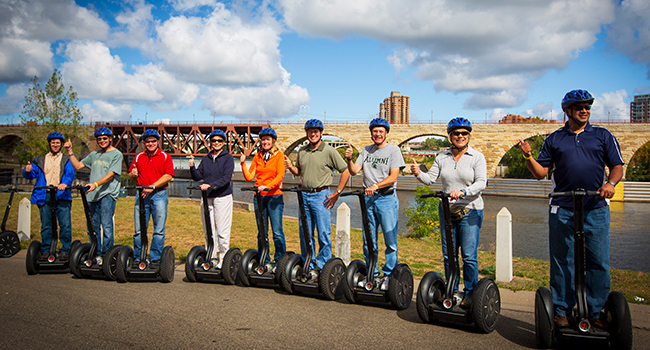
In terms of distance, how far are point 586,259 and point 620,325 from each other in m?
0.58

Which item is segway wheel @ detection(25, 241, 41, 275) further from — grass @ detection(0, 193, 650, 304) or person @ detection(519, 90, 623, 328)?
person @ detection(519, 90, 623, 328)

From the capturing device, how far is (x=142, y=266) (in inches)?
225

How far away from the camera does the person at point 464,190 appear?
419cm

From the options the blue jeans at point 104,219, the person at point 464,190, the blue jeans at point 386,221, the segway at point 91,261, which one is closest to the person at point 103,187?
the blue jeans at point 104,219

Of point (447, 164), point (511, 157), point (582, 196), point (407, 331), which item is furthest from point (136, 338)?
point (511, 157)

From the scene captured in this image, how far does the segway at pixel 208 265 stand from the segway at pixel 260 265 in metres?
0.15

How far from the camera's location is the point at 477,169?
432 cm

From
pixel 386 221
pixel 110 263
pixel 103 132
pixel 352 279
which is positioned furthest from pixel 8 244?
pixel 386 221

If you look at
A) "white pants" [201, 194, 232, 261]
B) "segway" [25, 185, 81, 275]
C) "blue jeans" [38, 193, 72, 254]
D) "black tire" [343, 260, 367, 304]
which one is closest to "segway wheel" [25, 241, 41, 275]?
"segway" [25, 185, 81, 275]

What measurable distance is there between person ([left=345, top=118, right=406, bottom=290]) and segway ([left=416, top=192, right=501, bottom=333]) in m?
0.69

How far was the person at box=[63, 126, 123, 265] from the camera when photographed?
6.34 metres

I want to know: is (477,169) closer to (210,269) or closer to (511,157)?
(210,269)

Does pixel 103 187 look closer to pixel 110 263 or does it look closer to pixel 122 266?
pixel 110 263

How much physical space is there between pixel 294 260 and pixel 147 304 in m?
1.78
